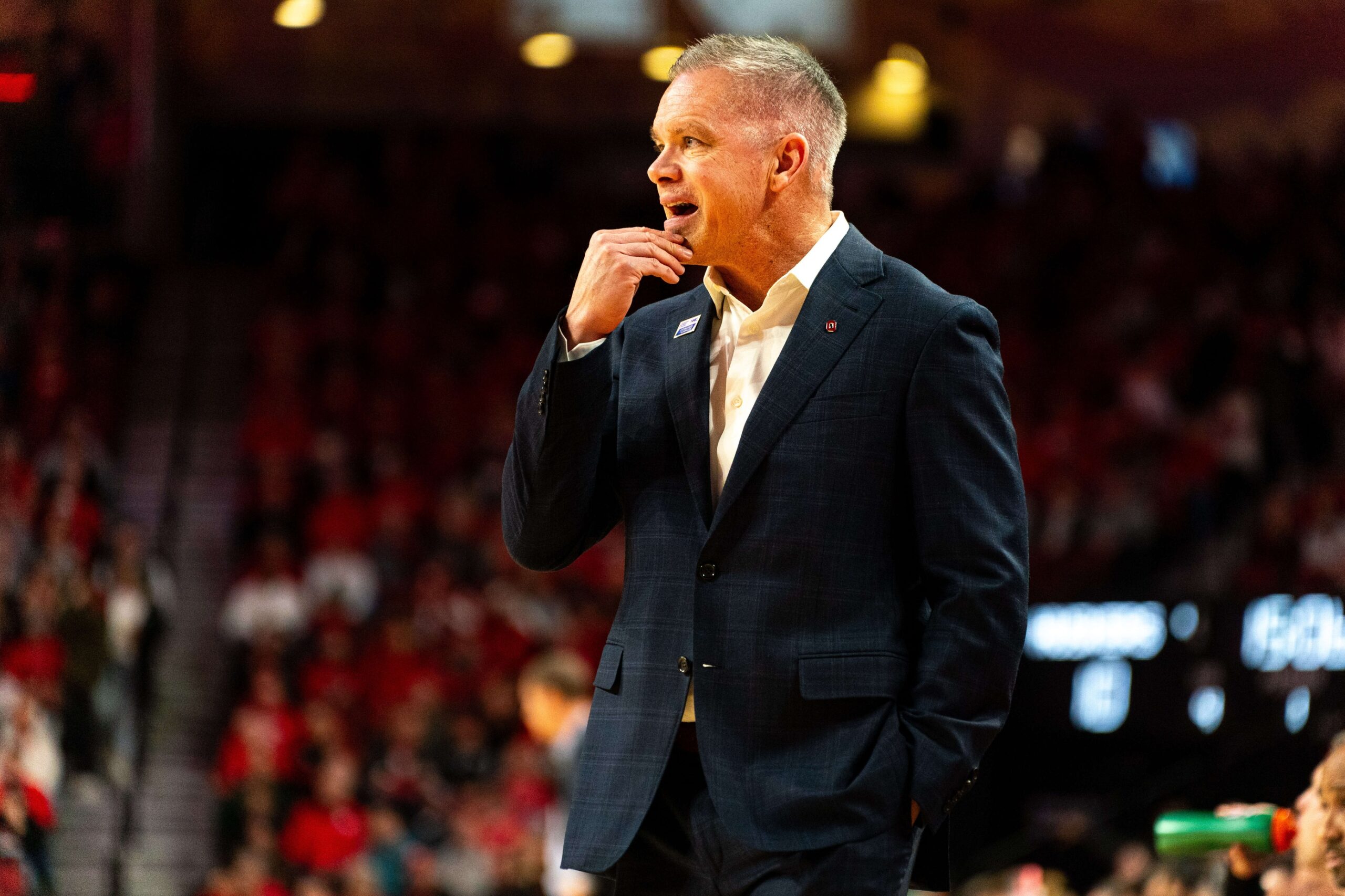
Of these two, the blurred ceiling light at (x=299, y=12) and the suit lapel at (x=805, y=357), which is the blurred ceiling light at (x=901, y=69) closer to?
the blurred ceiling light at (x=299, y=12)

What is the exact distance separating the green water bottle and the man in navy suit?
0.81m

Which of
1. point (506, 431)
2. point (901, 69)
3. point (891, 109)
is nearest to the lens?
point (506, 431)

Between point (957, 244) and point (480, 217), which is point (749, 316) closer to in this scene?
point (957, 244)

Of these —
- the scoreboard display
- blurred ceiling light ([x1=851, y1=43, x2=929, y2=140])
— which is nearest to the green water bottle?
the scoreboard display

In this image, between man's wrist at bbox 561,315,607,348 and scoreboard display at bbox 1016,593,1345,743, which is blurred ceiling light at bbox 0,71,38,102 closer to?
man's wrist at bbox 561,315,607,348

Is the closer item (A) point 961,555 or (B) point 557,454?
(A) point 961,555

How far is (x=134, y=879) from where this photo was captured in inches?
392

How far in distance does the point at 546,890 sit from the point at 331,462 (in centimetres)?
577

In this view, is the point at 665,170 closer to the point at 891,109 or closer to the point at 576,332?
the point at 576,332

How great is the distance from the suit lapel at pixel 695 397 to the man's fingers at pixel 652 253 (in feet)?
0.48

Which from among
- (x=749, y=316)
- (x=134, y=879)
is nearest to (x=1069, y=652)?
(x=134, y=879)

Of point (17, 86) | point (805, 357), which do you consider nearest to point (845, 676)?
point (805, 357)

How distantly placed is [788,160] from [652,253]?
0.26 meters

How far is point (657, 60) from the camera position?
1424cm
